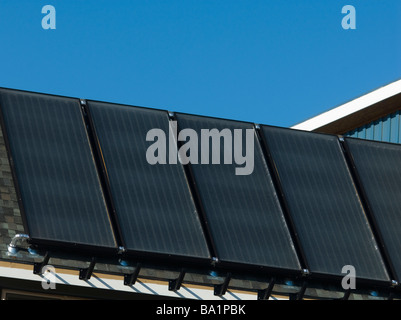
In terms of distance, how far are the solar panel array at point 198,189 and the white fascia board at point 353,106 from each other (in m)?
5.29

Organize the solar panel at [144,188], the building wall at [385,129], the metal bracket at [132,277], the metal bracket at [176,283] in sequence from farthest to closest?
1. the building wall at [385,129]
2. the solar panel at [144,188]
3. the metal bracket at [176,283]
4. the metal bracket at [132,277]

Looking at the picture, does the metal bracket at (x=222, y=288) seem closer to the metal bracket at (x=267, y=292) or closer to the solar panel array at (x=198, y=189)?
the solar panel array at (x=198, y=189)

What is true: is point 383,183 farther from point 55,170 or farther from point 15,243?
point 15,243

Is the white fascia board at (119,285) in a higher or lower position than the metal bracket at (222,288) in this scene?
lower

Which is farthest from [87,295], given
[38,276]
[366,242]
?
[366,242]

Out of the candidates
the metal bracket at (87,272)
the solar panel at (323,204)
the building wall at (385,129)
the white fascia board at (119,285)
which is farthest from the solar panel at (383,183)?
the building wall at (385,129)

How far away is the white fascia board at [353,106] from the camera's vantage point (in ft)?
63.9

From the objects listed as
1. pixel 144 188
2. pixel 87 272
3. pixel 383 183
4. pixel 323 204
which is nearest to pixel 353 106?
pixel 383 183

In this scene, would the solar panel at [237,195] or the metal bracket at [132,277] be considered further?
the solar panel at [237,195]

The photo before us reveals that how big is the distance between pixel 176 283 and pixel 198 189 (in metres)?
1.49

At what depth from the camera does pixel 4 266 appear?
11.5m

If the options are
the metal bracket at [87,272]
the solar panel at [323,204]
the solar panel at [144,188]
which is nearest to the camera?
the metal bracket at [87,272]

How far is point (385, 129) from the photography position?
1994 centimetres

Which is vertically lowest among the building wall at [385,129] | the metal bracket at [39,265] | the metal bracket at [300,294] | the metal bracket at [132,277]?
the metal bracket at [39,265]
